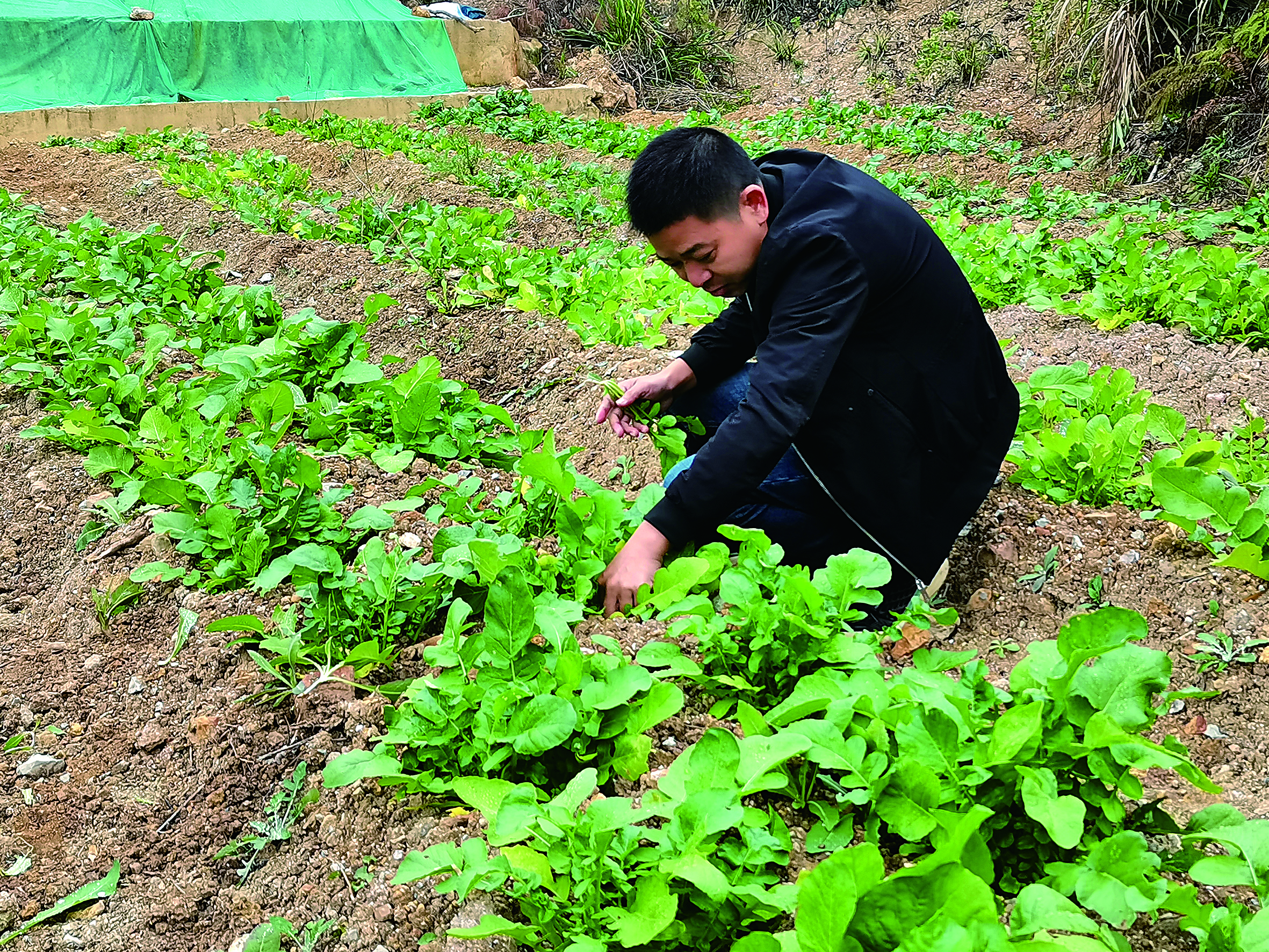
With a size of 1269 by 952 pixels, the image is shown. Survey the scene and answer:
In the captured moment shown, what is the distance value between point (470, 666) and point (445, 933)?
0.48 meters

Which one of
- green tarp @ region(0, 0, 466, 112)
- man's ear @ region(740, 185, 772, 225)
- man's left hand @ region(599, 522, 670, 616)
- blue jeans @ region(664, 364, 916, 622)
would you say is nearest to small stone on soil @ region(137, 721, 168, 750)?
man's left hand @ region(599, 522, 670, 616)

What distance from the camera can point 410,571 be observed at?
2039 mm

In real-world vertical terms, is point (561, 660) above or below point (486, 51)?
above

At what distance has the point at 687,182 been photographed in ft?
7.14

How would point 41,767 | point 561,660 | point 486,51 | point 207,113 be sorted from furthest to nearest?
point 486,51, point 207,113, point 41,767, point 561,660

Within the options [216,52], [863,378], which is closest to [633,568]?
[863,378]

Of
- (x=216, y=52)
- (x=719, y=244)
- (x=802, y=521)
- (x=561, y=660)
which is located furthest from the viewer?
(x=216, y=52)

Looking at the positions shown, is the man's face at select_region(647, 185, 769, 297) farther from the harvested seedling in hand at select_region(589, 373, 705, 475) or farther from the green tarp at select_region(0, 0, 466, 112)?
the green tarp at select_region(0, 0, 466, 112)

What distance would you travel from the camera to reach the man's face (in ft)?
7.43

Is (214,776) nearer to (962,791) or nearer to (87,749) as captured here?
(87,749)

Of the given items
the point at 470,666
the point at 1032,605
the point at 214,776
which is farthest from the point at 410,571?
the point at 1032,605

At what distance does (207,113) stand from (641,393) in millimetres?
9997

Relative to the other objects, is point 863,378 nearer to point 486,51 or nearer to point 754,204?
point 754,204

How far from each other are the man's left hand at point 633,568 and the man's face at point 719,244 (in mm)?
686
